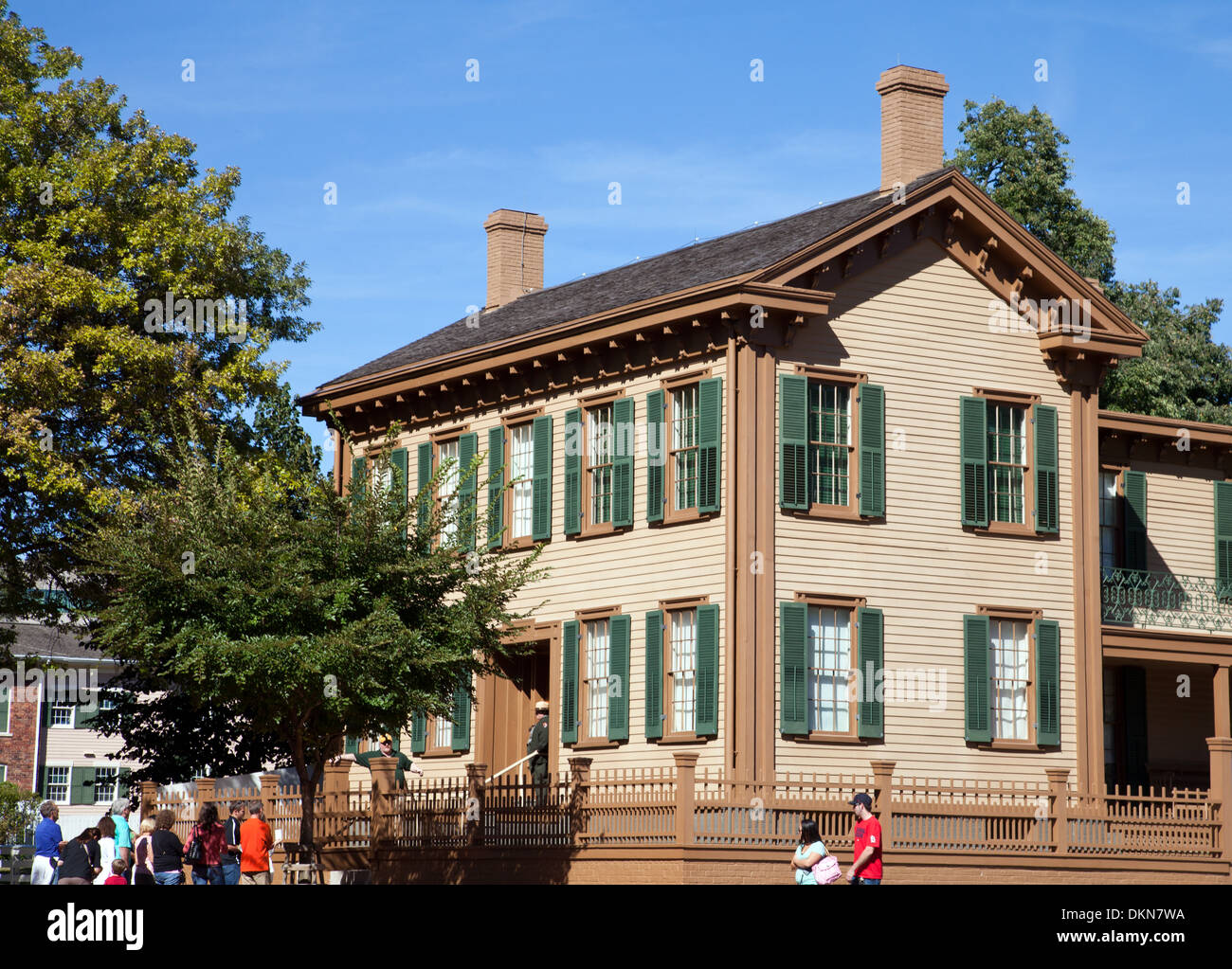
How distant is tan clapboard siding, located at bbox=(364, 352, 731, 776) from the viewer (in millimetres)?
25406

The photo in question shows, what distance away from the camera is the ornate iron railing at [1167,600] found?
1174 inches

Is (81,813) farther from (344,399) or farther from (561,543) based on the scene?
(561,543)

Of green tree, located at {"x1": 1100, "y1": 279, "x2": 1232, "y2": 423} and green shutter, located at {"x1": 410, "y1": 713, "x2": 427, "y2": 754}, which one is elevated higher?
green tree, located at {"x1": 1100, "y1": 279, "x2": 1232, "y2": 423}

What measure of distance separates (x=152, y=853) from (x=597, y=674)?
9.52 m

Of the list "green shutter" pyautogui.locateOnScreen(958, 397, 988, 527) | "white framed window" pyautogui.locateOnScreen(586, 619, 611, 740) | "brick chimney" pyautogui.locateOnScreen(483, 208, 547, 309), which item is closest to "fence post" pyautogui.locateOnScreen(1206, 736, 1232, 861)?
"green shutter" pyautogui.locateOnScreen(958, 397, 988, 527)

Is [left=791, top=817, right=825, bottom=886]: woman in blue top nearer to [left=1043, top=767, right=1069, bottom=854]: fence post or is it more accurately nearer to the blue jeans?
the blue jeans

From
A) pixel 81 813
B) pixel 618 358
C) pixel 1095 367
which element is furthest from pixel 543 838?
pixel 81 813

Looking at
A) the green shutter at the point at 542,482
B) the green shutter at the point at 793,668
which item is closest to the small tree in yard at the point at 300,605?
the green shutter at the point at 793,668

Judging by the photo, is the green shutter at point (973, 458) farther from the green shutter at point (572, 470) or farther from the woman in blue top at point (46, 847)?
the woman in blue top at point (46, 847)

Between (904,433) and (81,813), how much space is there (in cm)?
4890

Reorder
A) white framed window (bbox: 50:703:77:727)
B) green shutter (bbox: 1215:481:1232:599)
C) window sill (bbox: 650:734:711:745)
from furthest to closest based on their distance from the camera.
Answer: white framed window (bbox: 50:703:77:727)
green shutter (bbox: 1215:481:1232:599)
window sill (bbox: 650:734:711:745)

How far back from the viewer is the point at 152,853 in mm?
19328

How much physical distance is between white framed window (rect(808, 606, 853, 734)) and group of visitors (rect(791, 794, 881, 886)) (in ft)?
19.3

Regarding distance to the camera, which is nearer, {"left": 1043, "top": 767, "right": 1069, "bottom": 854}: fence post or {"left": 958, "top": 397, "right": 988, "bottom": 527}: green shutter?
{"left": 1043, "top": 767, "right": 1069, "bottom": 854}: fence post
